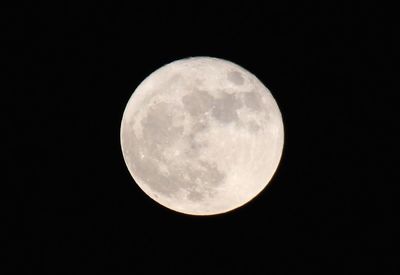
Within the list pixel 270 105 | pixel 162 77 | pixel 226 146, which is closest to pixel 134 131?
pixel 162 77

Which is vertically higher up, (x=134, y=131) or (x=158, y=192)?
(x=134, y=131)

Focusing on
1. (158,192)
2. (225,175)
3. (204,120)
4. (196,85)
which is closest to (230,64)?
(196,85)

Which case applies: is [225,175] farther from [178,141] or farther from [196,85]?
[196,85]

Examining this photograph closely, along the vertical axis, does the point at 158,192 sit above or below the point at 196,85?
below

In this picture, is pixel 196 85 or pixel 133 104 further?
pixel 133 104

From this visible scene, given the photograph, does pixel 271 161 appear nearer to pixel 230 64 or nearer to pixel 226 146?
pixel 226 146


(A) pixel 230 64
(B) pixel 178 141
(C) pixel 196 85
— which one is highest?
(A) pixel 230 64
